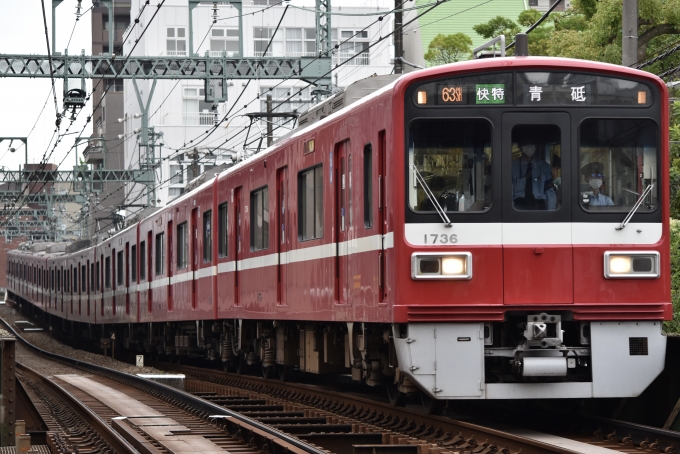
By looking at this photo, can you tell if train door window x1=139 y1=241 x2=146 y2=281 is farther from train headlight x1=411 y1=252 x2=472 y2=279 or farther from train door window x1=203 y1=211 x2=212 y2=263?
train headlight x1=411 y1=252 x2=472 y2=279

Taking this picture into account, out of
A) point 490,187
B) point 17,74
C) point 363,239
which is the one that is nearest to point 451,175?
point 490,187

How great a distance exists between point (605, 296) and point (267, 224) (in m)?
5.59

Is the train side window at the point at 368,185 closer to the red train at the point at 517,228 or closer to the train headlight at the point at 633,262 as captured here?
the red train at the point at 517,228

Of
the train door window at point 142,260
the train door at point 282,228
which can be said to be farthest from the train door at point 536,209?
the train door window at point 142,260

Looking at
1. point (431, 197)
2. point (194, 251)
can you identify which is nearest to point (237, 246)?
point (194, 251)

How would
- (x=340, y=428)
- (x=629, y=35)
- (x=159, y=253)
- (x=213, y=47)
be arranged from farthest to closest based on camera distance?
(x=213, y=47), (x=159, y=253), (x=629, y=35), (x=340, y=428)

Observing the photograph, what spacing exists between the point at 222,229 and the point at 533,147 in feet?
26.5

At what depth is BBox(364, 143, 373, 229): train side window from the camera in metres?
10.4

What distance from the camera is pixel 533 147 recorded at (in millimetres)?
9797

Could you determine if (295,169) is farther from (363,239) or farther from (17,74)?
(17,74)

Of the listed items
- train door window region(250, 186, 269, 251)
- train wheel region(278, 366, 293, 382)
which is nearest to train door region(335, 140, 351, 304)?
train door window region(250, 186, 269, 251)

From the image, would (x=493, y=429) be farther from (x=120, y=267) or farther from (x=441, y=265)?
(x=120, y=267)

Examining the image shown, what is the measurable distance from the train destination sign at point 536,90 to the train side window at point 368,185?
929 millimetres

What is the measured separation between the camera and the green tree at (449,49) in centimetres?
4422
